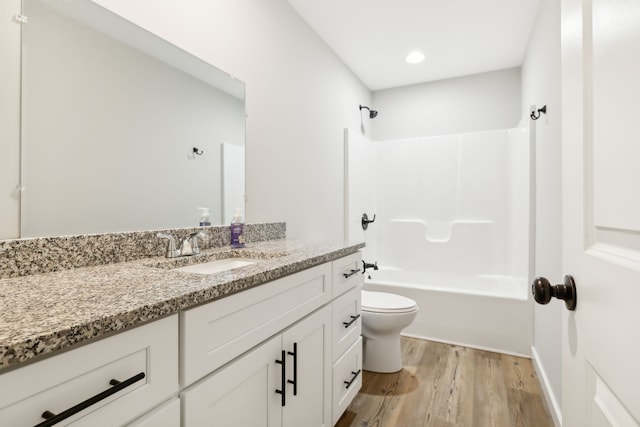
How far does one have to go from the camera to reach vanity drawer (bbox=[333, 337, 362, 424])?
1.51m

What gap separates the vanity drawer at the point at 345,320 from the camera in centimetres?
150

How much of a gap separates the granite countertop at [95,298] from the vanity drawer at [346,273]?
37 cm

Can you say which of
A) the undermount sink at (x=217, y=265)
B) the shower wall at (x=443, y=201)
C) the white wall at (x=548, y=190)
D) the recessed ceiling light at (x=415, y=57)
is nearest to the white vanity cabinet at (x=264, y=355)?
the undermount sink at (x=217, y=265)

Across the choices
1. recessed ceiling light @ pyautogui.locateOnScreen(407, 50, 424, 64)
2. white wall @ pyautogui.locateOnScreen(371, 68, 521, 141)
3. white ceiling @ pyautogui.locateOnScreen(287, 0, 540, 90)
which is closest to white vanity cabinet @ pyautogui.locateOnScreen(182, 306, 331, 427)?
white ceiling @ pyautogui.locateOnScreen(287, 0, 540, 90)

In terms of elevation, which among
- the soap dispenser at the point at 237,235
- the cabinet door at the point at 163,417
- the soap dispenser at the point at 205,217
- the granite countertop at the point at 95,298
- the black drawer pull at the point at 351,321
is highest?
the soap dispenser at the point at 205,217

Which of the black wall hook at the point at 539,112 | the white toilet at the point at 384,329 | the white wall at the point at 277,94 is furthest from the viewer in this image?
the white toilet at the point at 384,329

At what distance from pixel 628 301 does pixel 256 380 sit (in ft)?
2.91

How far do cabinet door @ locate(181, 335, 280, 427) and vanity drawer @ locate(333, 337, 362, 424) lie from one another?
0.49 meters

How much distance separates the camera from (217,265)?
136 cm

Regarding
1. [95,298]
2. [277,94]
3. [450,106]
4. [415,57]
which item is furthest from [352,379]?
[450,106]

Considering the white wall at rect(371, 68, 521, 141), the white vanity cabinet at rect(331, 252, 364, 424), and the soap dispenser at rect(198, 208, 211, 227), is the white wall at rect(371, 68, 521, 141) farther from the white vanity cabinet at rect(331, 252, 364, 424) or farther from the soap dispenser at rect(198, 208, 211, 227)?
the soap dispenser at rect(198, 208, 211, 227)

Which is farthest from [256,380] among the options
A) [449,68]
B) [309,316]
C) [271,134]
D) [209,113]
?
[449,68]

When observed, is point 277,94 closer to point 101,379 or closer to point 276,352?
point 276,352

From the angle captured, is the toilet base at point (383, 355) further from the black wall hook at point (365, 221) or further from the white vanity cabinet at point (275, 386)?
the black wall hook at point (365, 221)
